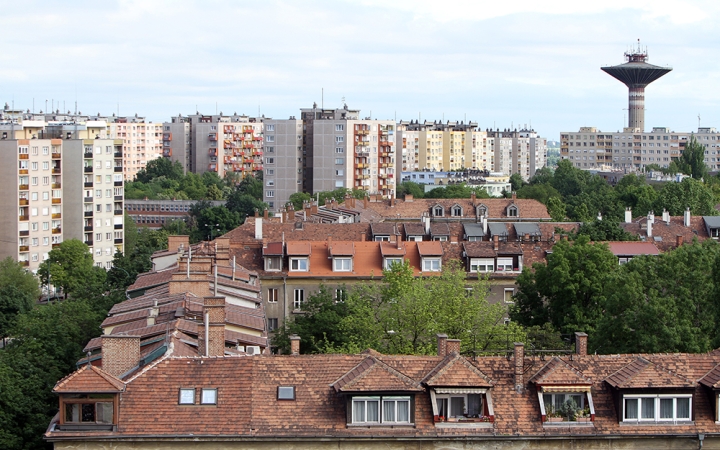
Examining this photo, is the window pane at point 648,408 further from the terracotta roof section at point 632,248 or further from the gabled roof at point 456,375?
the terracotta roof section at point 632,248

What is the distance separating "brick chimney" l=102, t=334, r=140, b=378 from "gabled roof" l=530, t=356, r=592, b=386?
10.5 meters

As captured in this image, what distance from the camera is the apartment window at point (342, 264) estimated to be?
69.2 meters

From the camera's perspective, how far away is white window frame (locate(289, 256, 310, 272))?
2712 inches

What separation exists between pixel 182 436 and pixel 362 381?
4.44 metres

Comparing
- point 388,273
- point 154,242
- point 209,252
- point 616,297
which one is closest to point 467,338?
point 616,297

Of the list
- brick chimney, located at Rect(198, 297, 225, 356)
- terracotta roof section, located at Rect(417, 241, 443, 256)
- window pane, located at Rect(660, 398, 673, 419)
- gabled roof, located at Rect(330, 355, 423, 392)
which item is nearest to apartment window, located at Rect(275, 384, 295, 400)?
gabled roof, located at Rect(330, 355, 423, 392)

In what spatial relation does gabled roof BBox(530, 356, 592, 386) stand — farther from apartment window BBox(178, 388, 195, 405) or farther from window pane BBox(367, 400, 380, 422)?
apartment window BBox(178, 388, 195, 405)

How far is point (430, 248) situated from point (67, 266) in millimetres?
41811

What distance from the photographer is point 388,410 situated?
3055 cm

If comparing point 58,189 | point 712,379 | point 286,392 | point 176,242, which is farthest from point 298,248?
point 58,189

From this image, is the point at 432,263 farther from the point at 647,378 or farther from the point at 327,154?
the point at 327,154

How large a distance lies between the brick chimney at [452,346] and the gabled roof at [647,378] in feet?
13.0

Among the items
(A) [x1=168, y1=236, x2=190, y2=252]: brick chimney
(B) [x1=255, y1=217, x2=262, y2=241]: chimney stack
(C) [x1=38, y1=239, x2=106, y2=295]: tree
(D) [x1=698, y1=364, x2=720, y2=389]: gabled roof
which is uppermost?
(B) [x1=255, y1=217, x2=262, y2=241]: chimney stack

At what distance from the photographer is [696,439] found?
30.8 metres
